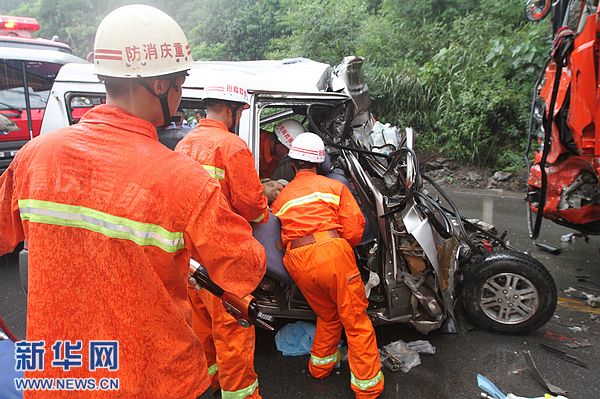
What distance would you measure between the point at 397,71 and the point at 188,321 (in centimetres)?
890

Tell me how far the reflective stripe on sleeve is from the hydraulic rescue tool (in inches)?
18.9

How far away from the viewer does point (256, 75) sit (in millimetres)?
3385

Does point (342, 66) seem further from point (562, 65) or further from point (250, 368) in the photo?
point (250, 368)

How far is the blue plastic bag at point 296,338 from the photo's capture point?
119 inches

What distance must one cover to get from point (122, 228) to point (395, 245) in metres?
2.06

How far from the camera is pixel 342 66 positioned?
3.73 meters

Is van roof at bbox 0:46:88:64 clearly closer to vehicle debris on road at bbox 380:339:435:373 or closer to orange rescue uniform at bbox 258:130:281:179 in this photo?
orange rescue uniform at bbox 258:130:281:179

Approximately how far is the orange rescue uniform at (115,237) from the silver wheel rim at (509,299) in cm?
247

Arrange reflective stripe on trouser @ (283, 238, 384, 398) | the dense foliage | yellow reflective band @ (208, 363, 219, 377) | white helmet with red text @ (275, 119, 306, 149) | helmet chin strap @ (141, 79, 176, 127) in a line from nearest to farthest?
helmet chin strap @ (141, 79, 176, 127) < reflective stripe on trouser @ (283, 238, 384, 398) < yellow reflective band @ (208, 363, 219, 377) < white helmet with red text @ (275, 119, 306, 149) < the dense foliage

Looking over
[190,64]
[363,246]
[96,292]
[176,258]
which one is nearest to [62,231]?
[96,292]

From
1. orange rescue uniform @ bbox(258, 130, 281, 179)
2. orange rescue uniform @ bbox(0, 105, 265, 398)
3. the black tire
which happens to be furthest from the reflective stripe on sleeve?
orange rescue uniform @ bbox(258, 130, 281, 179)

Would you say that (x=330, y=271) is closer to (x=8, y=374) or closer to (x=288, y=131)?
(x=8, y=374)

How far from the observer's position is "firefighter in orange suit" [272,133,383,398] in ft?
8.23

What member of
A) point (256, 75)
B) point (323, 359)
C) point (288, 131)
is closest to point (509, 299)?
point (323, 359)
